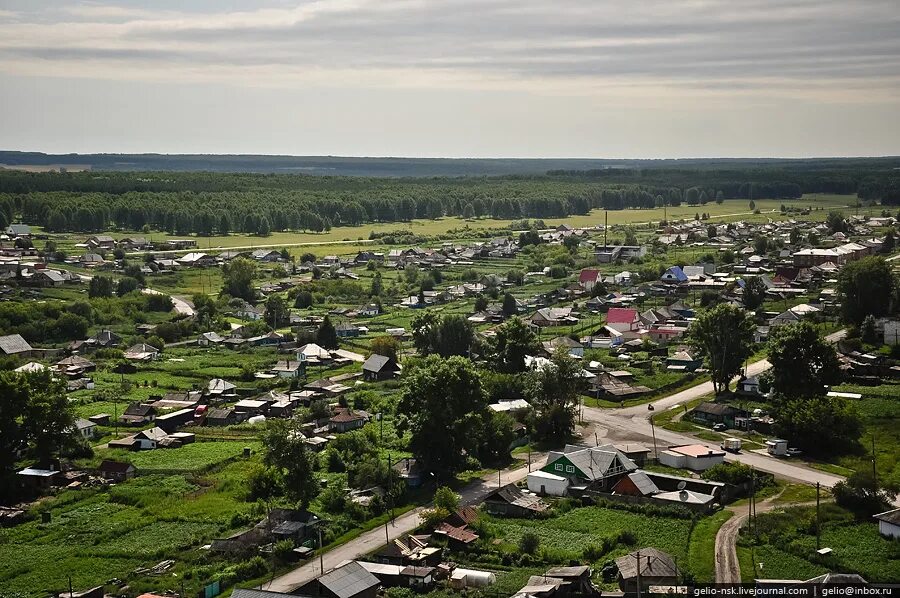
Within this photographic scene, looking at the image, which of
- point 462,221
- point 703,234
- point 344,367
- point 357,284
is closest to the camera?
point 344,367

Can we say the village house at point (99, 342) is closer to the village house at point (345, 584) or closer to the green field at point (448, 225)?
the village house at point (345, 584)

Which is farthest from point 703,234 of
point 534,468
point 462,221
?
point 534,468

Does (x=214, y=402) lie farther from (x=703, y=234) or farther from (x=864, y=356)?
(x=703, y=234)

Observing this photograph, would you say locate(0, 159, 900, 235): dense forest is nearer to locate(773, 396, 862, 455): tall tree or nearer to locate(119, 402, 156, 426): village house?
locate(119, 402, 156, 426): village house

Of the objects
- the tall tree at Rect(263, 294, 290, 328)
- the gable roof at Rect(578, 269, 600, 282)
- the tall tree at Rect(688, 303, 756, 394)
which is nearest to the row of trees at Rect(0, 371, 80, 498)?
the tall tree at Rect(688, 303, 756, 394)

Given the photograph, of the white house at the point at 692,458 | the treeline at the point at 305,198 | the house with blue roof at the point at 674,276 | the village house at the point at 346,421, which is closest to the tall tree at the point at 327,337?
the village house at the point at 346,421

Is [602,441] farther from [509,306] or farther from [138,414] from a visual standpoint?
[509,306]
